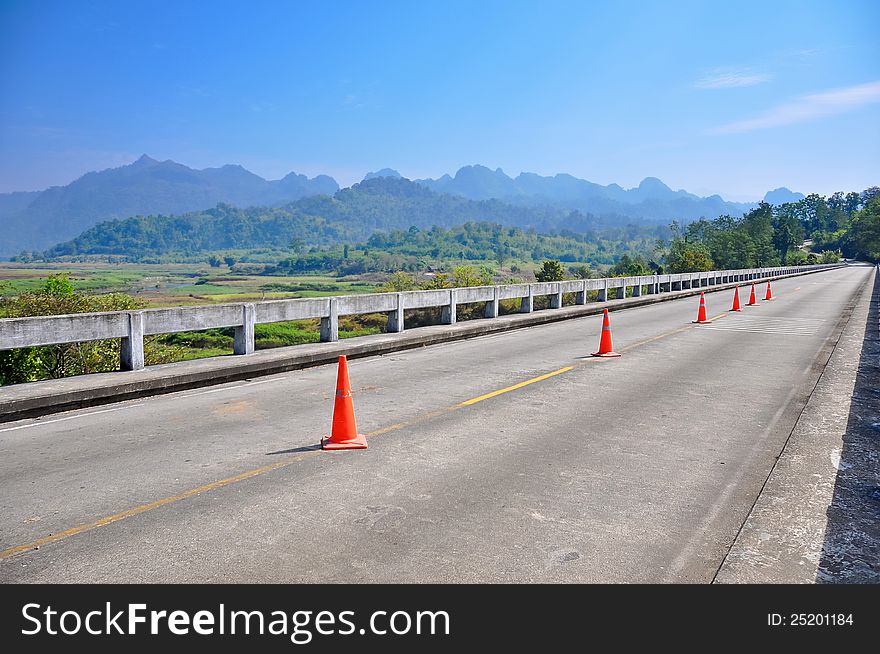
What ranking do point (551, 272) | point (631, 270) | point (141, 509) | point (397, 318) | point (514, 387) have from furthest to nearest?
point (631, 270)
point (551, 272)
point (397, 318)
point (514, 387)
point (141, 509)

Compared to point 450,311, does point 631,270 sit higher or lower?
higher

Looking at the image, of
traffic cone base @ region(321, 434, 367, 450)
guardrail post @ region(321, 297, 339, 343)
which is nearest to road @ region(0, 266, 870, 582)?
traffic cone base @ region(321, 434, 367, 450)

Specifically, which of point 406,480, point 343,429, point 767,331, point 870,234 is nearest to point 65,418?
point 343,429

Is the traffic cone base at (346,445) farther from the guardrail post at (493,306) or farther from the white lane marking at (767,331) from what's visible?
the white lane marking at (767,331)

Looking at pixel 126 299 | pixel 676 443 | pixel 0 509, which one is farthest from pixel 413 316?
pixel 0 509

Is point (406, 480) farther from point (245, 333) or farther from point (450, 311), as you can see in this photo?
point (450, 311)

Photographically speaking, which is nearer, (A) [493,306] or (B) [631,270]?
(A) [493,306]

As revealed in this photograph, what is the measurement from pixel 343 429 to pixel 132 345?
5475 millimetres

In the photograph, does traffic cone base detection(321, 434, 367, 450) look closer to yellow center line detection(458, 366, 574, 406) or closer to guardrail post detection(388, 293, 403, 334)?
yellow center line detection(458, 366, 574, 406)

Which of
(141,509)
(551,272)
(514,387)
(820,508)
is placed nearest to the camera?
(141,509)

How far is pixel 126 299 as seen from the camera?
17.6 meters

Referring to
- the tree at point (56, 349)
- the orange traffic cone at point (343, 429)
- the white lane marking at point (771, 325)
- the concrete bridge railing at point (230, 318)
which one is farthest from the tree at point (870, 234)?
the orange traffic cone at point (343, 429)

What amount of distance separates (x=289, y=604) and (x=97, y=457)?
394 cm

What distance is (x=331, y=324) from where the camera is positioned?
15047 mm
